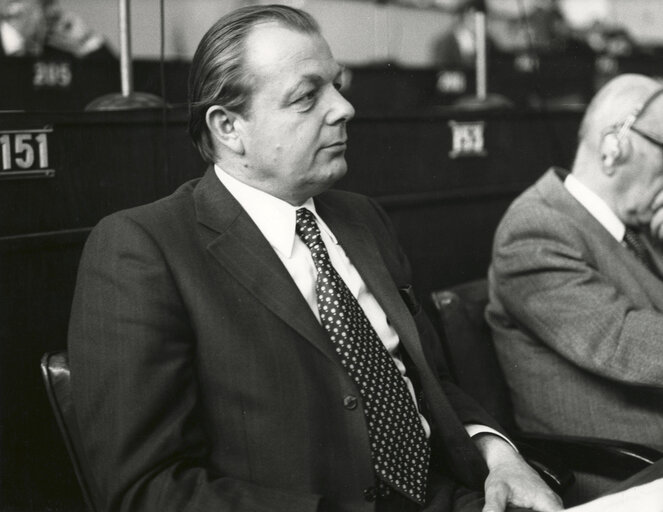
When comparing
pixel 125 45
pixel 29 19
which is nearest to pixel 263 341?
pixel 125 45

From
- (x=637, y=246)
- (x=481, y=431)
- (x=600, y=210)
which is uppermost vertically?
(x=600, y=210)

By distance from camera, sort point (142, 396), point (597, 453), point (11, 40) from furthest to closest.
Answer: point (11, 40), point (597, 453), point (142, 396)

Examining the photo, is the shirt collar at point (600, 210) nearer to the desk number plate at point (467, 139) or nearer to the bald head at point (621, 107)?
the bald head at point (621, 107)

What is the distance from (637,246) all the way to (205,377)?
4.41 ft

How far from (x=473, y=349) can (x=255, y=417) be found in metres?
0.91

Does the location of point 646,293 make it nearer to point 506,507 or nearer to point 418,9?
point 506,507

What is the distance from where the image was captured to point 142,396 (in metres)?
1.41

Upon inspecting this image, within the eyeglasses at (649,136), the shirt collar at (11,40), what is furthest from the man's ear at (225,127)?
the shirt collar at (11,40)

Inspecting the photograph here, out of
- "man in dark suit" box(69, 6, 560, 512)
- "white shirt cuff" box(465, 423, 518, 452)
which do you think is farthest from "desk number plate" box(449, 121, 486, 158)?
"white shirt cuff" box(465, 423, 518, 452)

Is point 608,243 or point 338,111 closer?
point 338,111

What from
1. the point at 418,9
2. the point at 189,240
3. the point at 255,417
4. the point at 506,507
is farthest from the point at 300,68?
the point at 418,9

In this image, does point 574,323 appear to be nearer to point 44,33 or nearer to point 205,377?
point 205,377

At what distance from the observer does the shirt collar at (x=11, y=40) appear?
4172 millimetres

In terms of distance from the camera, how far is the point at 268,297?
1.55 meters
